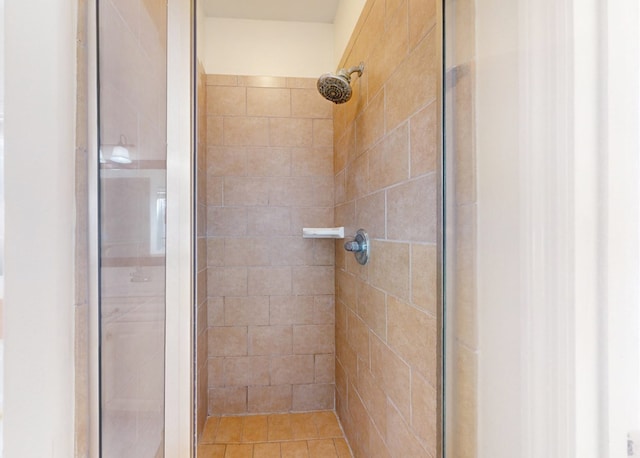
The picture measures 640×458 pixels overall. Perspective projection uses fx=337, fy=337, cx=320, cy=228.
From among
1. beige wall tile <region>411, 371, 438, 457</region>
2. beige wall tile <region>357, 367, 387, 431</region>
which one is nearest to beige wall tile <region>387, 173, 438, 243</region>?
beige wall tile <region>411, 371, 438, 457</region>

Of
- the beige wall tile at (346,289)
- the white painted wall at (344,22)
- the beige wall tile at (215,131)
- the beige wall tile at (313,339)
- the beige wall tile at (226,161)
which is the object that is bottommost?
the beige wall tile at (313,339)

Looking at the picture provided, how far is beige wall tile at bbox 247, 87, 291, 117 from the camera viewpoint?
2131mm

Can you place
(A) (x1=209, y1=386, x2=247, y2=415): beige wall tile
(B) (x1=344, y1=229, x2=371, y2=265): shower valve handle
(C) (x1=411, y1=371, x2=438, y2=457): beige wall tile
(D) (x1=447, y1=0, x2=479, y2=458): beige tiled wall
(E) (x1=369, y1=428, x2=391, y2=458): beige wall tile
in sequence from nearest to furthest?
(D) (x1=447, y1=0, x2=479, y2=458): beige tiled wall < (C) (x1=411, y1=371, x2=438, y2=457): beige wall tile < (E) (x1=369, y1=428, x2=391, y2=458): beige wall tile < (B) (x1=344, y1=229, x2=371, y2=265): shower valve handle < (A) (x1=209, y1=386, x2=247, y2=415): beige wall tile

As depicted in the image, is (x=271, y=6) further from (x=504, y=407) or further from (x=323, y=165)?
(x=504, y=407)

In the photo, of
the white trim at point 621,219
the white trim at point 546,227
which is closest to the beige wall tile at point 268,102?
the white trim at point 546,227

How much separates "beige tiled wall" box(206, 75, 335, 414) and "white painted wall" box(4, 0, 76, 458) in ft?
5.62

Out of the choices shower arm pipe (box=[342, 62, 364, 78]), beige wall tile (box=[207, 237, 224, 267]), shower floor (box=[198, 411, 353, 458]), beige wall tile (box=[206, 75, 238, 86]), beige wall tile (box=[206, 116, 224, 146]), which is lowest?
shower floor (box=[198, 411, 353, 458])

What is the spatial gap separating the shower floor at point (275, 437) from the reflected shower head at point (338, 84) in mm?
1825

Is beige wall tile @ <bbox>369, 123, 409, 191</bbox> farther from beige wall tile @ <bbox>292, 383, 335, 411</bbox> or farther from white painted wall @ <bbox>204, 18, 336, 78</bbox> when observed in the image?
beige wall tile @ <bbox>292, 383, 335, 411</bbox>

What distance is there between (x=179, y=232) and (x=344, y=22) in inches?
62.9

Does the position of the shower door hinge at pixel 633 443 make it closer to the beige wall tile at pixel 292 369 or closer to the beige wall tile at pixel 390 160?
the beige wall tile at pixel 390 160

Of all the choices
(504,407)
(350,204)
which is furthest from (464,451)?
(350,204)

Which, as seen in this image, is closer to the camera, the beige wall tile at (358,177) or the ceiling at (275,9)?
the beige wall tile at (358,177)

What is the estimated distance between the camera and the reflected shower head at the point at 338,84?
1.60 meters
